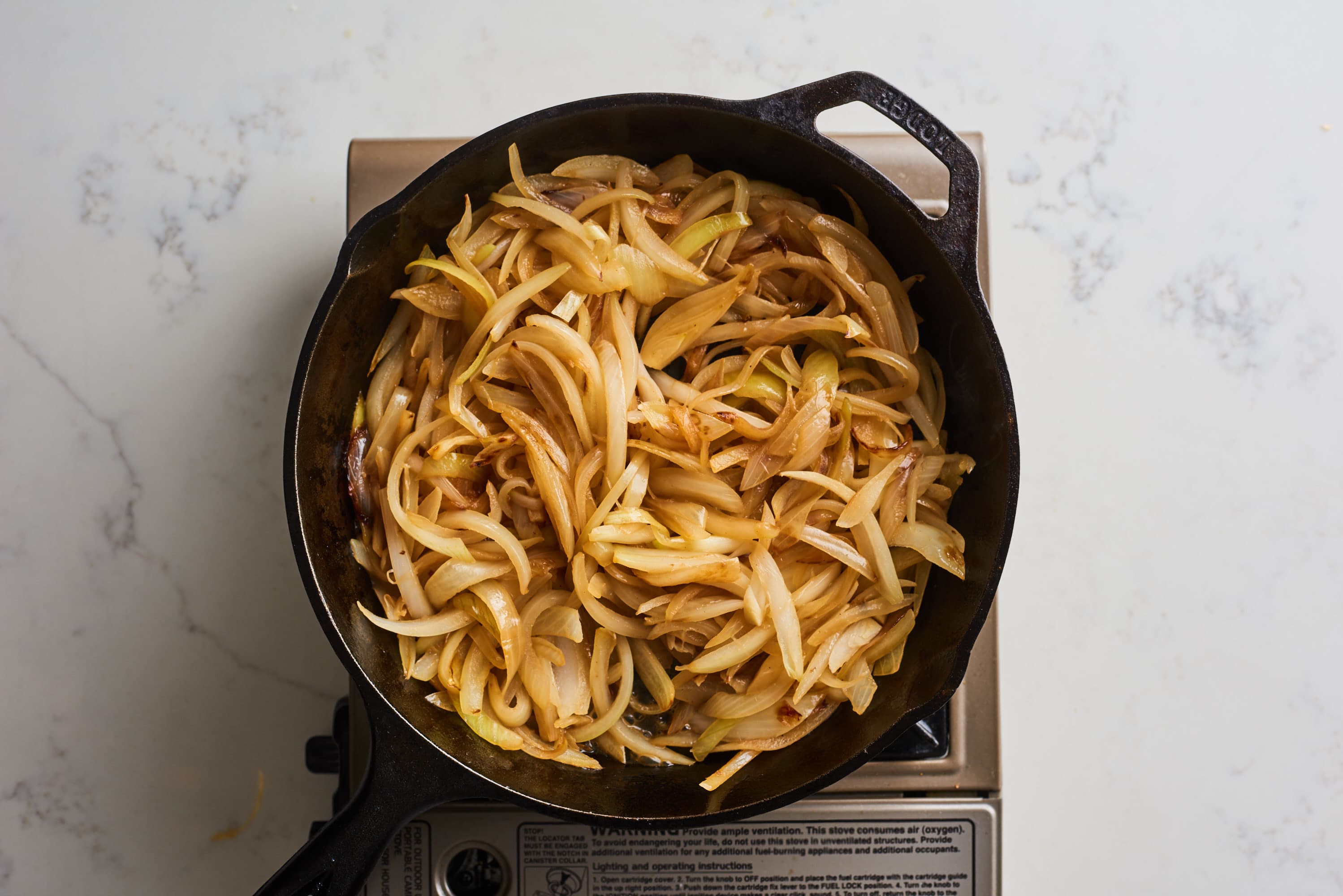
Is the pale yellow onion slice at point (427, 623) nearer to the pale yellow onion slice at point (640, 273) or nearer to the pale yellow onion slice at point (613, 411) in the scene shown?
the pale yellow onion slice at point (613, 411)

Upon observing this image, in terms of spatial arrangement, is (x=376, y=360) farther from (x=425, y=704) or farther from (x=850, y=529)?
(x=850, y=529)

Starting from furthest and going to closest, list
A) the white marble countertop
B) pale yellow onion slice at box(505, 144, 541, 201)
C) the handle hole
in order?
the white marble countertop
the handle hole
pale yellow onion slice at box(505, 144, 541, 201)

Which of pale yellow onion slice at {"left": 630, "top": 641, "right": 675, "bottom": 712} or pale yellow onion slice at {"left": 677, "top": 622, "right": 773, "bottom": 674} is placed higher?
pale yellow onion slice at {"left": 677, "top": 622, "right": 773, "bottom": 674}

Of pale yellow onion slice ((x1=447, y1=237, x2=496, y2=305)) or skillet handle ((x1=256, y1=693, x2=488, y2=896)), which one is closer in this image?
skillet handle ((x1=256, y1=693, x2=488, y2=896))

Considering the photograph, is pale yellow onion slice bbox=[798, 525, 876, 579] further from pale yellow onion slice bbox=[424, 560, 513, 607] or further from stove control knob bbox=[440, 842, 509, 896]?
stove control knob bbox=[440, 842, 509, 896]

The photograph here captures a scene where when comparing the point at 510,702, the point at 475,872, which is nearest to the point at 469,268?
the point at 510,702

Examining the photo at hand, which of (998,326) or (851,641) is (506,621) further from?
(998,326)

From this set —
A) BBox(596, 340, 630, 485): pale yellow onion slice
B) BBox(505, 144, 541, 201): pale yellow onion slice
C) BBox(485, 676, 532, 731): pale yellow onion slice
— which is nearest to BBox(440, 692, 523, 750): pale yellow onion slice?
BBox(485, 676, 532, 731): pale yellow onion slice
